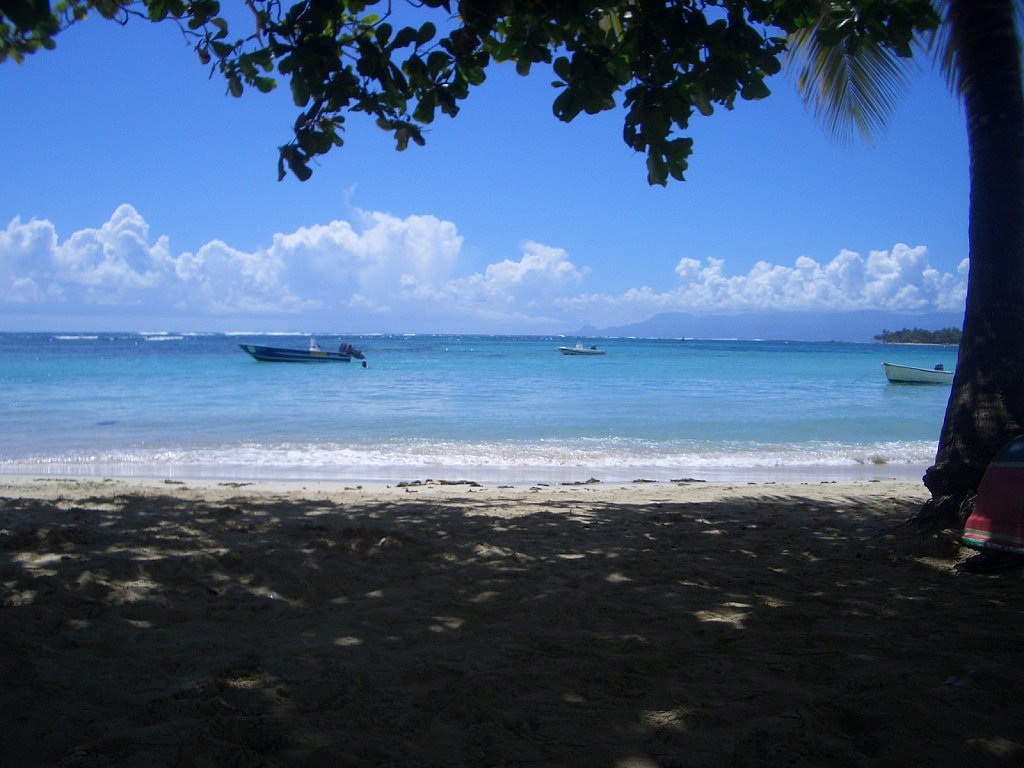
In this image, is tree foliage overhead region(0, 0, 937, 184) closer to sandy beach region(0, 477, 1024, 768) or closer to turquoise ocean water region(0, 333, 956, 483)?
sandy beach region(0, 477, 1024, 768)

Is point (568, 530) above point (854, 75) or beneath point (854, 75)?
beneath

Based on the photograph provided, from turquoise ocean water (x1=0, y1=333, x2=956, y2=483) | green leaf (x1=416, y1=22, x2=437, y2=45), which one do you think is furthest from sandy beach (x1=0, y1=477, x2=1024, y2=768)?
turquoise ocean water (x1=0, y1=333, x2=956, y2=483)

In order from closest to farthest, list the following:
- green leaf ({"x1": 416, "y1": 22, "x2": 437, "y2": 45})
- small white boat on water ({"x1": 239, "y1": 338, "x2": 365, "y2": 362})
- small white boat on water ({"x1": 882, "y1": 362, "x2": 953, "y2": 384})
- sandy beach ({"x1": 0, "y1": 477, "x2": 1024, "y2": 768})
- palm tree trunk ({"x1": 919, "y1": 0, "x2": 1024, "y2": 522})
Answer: sandy beach ({"x1": 0, "y1": 477, "x2": 1024, "y2": 768})
green leaf ({"x1": 416, "y1": 22, "x2": 437, "y2": 45})
palm tree trunk ({"x1": 919, "y1": 0, "x2": 1024, "y2": 522})
small white boat on water ({"x1": 882, "y1": 362, "x2": 953, "y2": 384})
small white boat on water ({"x1": 239, "y1": 338, "x2": 365, "y2": 362})

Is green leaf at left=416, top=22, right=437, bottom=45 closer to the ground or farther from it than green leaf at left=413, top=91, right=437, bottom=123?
farther from it

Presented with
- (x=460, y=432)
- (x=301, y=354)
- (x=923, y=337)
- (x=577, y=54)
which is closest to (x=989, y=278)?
(x=577, y=54)

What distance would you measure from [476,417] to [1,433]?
32.3 ft

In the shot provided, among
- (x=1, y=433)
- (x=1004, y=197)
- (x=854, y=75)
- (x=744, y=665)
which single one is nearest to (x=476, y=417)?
(x=1, y=433)

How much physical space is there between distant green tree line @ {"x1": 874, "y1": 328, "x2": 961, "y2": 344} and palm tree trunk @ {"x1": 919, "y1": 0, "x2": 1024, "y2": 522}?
115m

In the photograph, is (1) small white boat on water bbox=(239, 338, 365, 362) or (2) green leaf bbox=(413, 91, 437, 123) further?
(1) small white boat on water bbox=(239, 338, 365, 362)

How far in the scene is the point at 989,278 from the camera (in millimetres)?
5051

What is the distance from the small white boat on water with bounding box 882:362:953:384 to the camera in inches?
1076

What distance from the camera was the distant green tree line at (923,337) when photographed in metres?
106

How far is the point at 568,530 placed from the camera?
5395 mm

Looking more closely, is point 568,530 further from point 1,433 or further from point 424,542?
point 1,433
